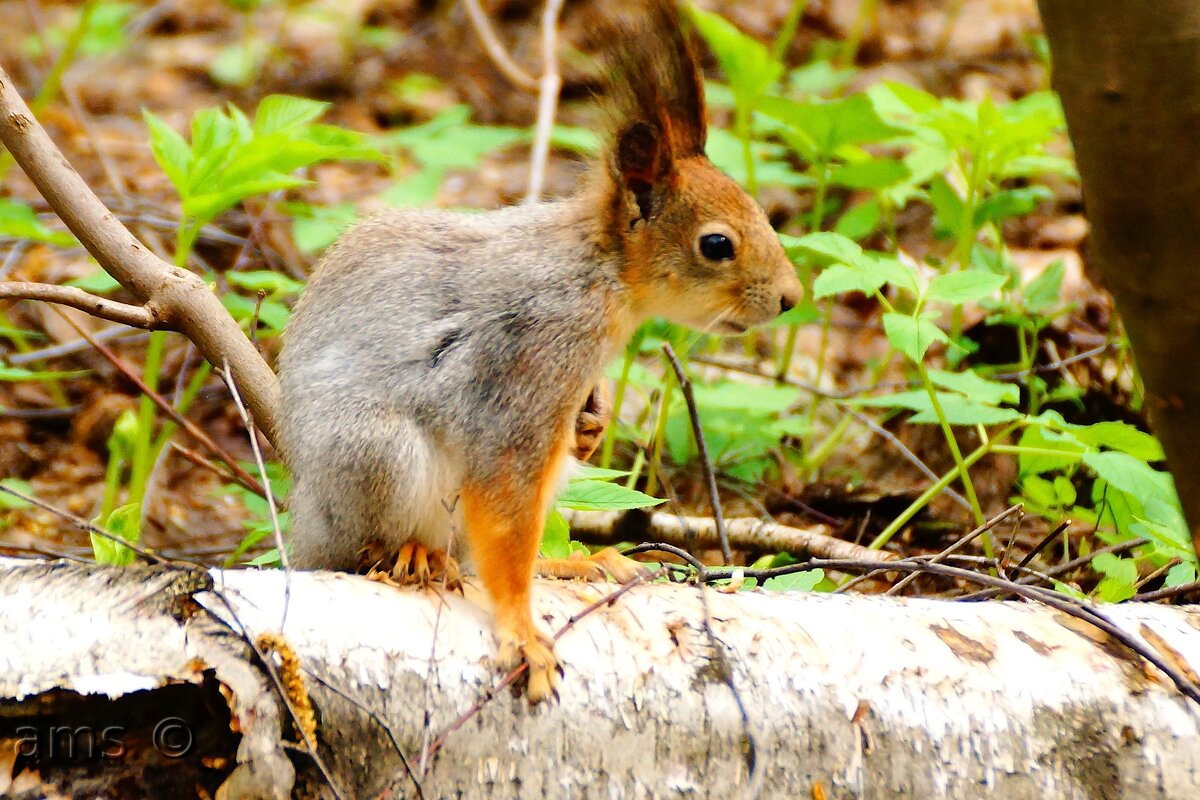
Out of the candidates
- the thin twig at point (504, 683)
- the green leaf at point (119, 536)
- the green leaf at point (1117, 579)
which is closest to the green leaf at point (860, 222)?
the green leaf at point (1117, 579)

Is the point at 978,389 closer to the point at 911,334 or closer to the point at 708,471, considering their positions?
the point at 911,334

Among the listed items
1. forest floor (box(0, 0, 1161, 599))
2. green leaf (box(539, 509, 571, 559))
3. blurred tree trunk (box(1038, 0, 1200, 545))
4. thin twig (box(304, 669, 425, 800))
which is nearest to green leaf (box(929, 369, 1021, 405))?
forest floor (box(0, 0, 1161, 599))

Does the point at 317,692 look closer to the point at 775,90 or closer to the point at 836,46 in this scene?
the point at 775,90

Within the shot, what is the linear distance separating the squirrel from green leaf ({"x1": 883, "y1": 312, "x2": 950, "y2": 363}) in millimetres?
207

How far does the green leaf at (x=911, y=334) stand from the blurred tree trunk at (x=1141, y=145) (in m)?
0.95

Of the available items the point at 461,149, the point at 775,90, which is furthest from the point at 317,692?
the point at 775,90

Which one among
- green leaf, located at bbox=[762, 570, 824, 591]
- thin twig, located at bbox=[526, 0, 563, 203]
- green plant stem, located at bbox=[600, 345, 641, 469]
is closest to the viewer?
green leaf, located at bbox=[762, 570, 824, 591]

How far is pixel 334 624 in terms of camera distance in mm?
1658

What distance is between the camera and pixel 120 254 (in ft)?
8.29

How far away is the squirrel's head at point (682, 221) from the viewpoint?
7.51 feet

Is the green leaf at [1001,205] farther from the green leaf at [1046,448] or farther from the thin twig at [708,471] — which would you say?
the thin twig at [708,471]

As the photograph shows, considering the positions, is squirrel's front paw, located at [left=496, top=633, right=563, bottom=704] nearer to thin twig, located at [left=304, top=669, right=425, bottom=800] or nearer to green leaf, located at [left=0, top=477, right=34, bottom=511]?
thin twig, located at [left=304, top=669, right=425, bottom=800]

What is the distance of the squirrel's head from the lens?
229 cm

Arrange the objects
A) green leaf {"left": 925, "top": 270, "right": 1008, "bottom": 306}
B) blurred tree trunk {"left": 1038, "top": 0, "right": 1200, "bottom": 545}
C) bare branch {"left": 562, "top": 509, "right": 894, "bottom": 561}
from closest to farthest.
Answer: blurred tree trunk {"left": 1038, "top": 0, "right": 1200, "bottom": 545} < green leaf {"left": 925, "top": 270, "right": 1008, "bottom": 306} < bare branch {"left": 562, "top": 509, "right": 894, "bottom": 561}
